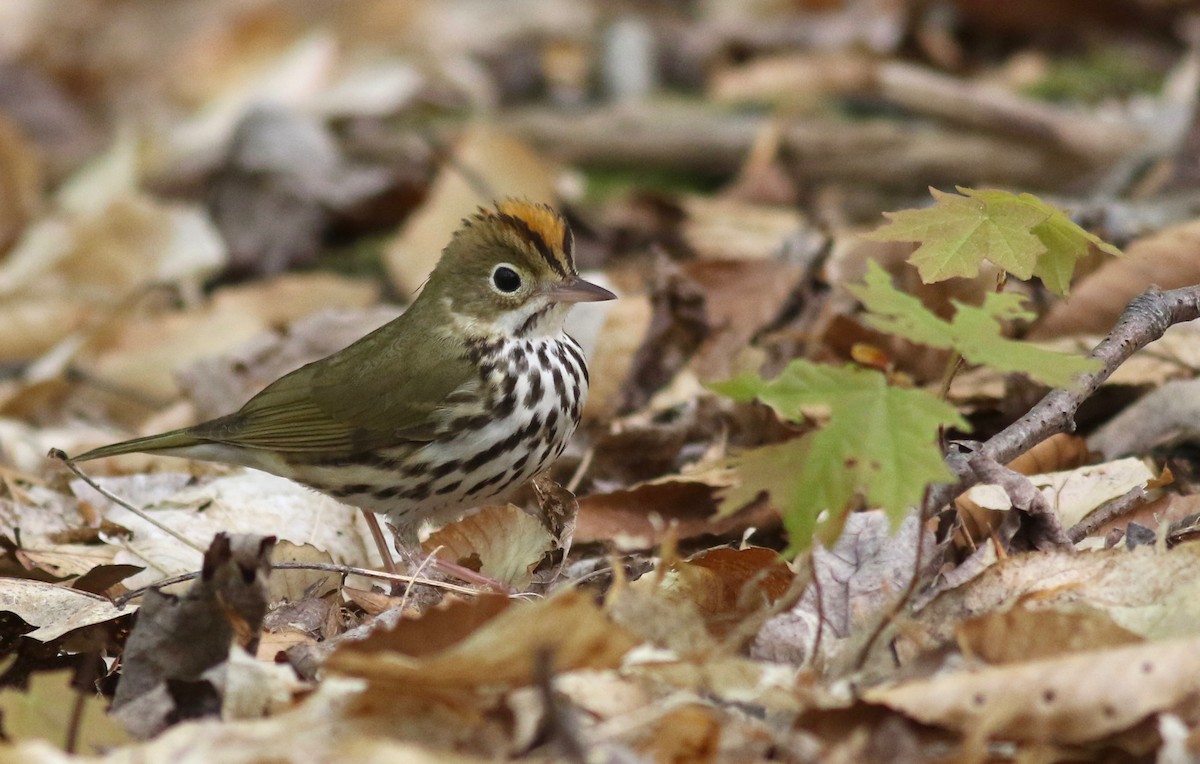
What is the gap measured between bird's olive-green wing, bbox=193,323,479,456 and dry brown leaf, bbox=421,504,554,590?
40 cm

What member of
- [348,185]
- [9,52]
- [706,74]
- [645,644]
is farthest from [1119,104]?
[9,52]

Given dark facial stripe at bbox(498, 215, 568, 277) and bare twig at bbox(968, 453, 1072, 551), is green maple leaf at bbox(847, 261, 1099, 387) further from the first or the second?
dark facial stripe at bbox(498, 215, 568, 277)

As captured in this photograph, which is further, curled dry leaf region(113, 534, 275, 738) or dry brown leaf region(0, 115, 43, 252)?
dry brown leaf region(0, 115, 43, 252)

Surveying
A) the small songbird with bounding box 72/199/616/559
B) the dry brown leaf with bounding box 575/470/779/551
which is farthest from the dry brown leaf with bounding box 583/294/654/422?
the dry brown leaf with bounding box 575/470/779/551

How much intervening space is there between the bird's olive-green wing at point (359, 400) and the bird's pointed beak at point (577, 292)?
0.30m

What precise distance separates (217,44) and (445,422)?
273 inches

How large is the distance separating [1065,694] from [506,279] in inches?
81.4

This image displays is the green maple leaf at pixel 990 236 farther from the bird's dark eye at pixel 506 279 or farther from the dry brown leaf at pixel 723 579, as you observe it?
the bird's dark eye at pixel 506 279

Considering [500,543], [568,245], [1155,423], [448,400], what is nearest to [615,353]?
[568,245]

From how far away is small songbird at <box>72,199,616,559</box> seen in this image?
A: 11.9 feet

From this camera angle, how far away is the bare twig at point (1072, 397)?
103 inches

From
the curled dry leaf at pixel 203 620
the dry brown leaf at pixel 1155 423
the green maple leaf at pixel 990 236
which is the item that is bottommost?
the dry brown leaf at pixel 1155 423

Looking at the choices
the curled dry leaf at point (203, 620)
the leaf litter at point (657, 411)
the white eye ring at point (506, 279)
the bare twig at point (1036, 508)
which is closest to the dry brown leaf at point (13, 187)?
the leaf litter at point (657, 411)

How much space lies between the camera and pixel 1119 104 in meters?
6.82
